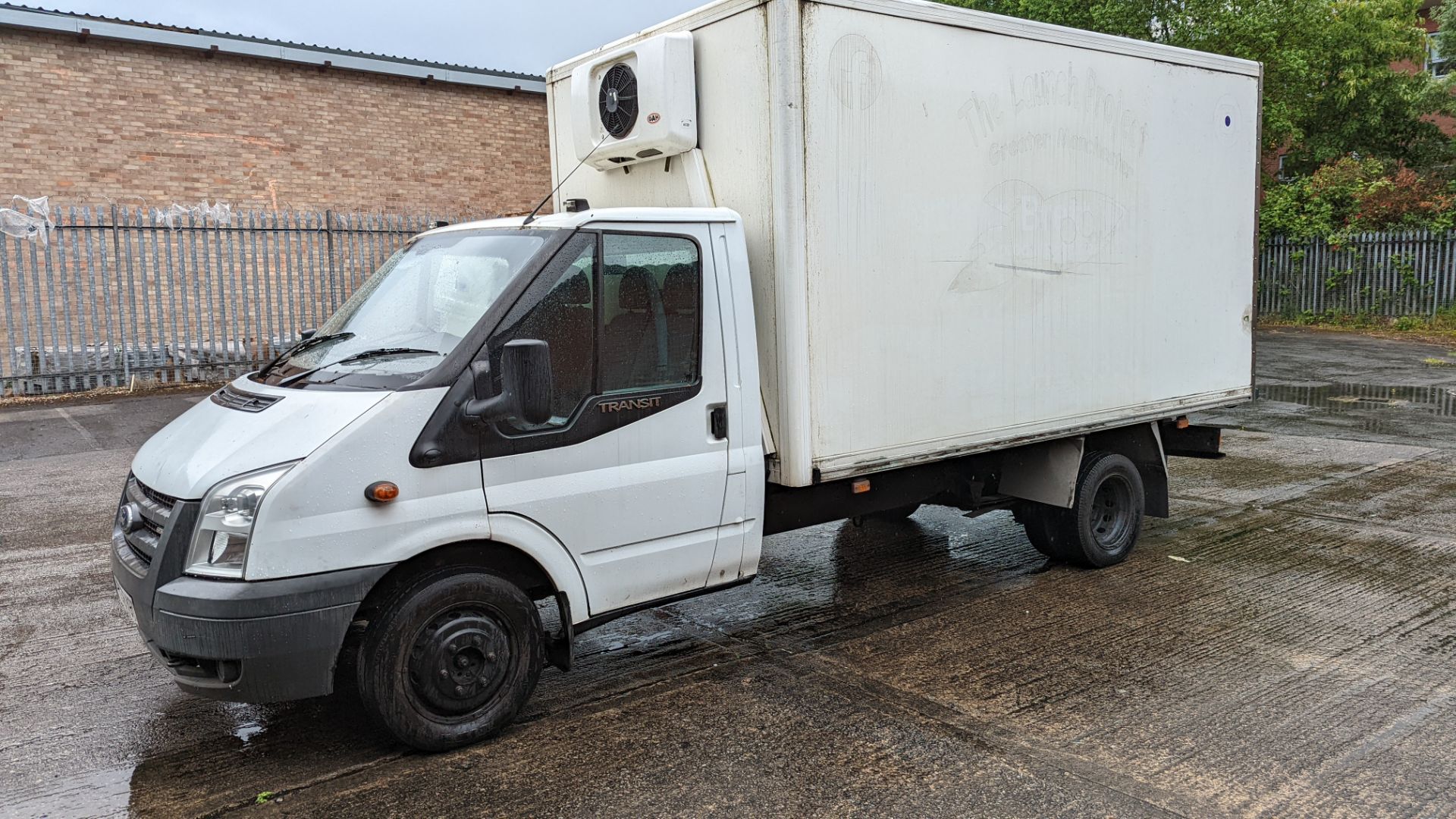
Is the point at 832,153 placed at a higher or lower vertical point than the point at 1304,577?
higher

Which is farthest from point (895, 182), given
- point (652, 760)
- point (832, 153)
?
point (652, 760)

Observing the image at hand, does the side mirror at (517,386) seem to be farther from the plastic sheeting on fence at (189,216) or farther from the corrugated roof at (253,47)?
the corrugated roof at (253,47)

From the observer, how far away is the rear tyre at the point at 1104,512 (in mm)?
6387

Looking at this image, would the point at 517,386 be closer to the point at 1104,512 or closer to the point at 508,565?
the point at 508,565

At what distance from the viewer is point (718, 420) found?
461cm

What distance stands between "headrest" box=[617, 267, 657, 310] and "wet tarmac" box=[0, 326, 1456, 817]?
171 centimetres

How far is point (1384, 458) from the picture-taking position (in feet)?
32.5

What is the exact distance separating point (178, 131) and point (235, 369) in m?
4.74

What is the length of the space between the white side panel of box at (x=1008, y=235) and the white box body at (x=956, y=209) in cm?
1

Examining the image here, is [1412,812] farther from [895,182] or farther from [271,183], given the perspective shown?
[271,183]

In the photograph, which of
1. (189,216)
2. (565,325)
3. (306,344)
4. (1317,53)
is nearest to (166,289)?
(189,216)

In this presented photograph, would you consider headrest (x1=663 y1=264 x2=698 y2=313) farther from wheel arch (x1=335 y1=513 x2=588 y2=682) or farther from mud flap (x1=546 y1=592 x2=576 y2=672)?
mud flap (x1=546 y1=592 x2=576 y2=672)

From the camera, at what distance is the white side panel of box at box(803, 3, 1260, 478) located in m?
4.89

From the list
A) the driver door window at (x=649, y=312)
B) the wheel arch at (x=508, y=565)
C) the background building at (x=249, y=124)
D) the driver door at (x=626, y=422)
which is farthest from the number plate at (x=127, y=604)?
Answer: the background building at (x=249, y=124)
